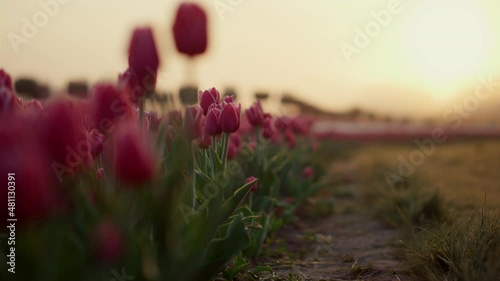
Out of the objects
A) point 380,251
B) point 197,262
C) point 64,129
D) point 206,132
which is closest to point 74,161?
point 64,129

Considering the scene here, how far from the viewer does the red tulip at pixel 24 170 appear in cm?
128

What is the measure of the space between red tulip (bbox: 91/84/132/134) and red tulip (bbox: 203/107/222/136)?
66 cm

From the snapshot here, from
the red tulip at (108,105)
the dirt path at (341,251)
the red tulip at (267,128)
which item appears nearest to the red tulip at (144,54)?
the red tulip at (108,105)

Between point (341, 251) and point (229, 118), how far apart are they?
185 cm

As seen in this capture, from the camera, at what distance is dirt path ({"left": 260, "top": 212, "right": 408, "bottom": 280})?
294cm

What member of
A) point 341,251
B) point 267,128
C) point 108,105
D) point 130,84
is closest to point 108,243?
point 108,105

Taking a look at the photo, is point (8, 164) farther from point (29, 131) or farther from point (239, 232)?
point (239, 232)

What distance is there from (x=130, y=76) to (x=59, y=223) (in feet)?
1.92

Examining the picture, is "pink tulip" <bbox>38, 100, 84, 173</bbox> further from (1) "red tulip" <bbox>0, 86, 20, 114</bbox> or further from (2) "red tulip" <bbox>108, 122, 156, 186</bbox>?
(1) "red tulip" <bbox>0, 86, 20, 114</bbox>

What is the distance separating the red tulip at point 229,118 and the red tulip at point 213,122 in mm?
20

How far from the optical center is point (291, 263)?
10.7 feet

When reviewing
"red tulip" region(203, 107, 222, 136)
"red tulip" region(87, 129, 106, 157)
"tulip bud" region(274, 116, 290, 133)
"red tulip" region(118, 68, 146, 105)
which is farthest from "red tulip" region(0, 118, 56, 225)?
"tulip bud" region(274, 116, 290, 133)

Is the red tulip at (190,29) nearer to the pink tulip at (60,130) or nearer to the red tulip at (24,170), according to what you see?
the pink tulip at (60,130)

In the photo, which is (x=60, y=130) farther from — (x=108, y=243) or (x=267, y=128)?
(x=267, y=128)
